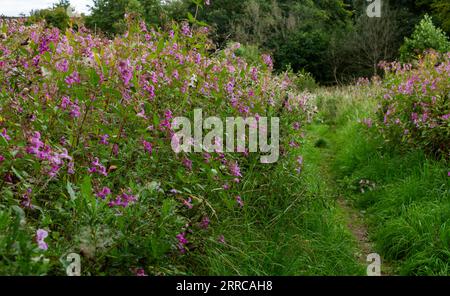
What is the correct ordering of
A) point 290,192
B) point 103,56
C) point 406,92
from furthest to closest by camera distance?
point 406,92 < point 290,192 < point 103,56

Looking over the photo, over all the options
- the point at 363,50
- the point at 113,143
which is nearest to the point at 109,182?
the point at 113,143

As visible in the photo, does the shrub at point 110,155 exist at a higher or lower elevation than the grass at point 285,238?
higher

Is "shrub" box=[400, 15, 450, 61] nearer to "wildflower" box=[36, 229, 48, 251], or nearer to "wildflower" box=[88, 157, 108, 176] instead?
"wildflower" box=[88, 157, 108, 176]

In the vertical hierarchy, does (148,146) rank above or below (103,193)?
above

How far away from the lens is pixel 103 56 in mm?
3025

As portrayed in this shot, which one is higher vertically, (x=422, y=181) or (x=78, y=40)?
(x=78, y=40)

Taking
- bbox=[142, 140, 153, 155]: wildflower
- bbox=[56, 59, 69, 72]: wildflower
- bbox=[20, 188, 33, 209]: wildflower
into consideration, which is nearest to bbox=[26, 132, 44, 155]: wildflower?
bbox=[20, 188, 33, 209]: wildflower

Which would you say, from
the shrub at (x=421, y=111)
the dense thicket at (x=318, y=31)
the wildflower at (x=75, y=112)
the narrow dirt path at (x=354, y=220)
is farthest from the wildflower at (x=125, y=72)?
the dense thicket at (x=318, y=31)

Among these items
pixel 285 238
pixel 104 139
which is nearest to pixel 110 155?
pixel 104 139

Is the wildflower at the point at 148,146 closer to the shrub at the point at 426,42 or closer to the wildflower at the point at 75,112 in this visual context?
the wildflower at the point at 75,112

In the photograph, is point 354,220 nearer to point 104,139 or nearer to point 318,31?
point 104,139
